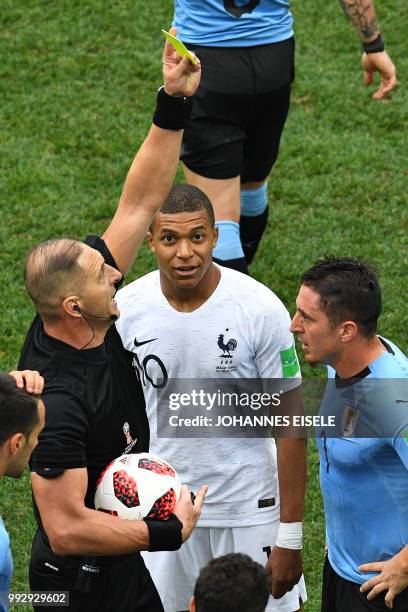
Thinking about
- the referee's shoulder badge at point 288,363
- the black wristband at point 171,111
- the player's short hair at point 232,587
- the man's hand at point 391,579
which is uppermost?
the black wristband at point 171,111

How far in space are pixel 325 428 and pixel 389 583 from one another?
2.19 feet

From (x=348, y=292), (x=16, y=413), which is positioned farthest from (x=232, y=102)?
(x=16, y=413)

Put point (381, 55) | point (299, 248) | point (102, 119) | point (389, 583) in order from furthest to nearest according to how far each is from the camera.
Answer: point (102, 119) < point (299, 248) < point (381, 55) < point (389, 583)

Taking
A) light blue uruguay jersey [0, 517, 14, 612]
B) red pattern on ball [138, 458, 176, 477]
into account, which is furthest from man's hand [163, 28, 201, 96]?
light blue uruguay jersey [0, 517, 14, 612]

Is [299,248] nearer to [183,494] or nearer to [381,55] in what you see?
[381,55]

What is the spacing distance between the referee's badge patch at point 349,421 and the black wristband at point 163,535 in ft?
2.59

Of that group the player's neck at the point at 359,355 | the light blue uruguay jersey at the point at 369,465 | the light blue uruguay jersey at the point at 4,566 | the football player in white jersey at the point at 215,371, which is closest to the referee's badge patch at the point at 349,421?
the light blue uruguay jersey at the point at 369,465

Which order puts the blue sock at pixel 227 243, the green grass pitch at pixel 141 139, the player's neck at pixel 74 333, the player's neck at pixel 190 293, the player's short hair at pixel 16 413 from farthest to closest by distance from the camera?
the green grass pitch at pixel 141 139
the blue sock at pixel 227 243
the player's neck at pixel 190 293
the player's neck at pixel 74 333
the player's short hair at pixel 16 413

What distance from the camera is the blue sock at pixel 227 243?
7391 millimetres

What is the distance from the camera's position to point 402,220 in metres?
9.21

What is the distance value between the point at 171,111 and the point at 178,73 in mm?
169

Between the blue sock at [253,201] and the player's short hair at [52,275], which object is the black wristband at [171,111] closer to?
the player's short hair at [52,275]

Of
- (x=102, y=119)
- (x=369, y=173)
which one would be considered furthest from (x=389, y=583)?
(x=102, y=119)

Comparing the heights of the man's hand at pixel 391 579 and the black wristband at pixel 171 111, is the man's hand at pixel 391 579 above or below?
below
